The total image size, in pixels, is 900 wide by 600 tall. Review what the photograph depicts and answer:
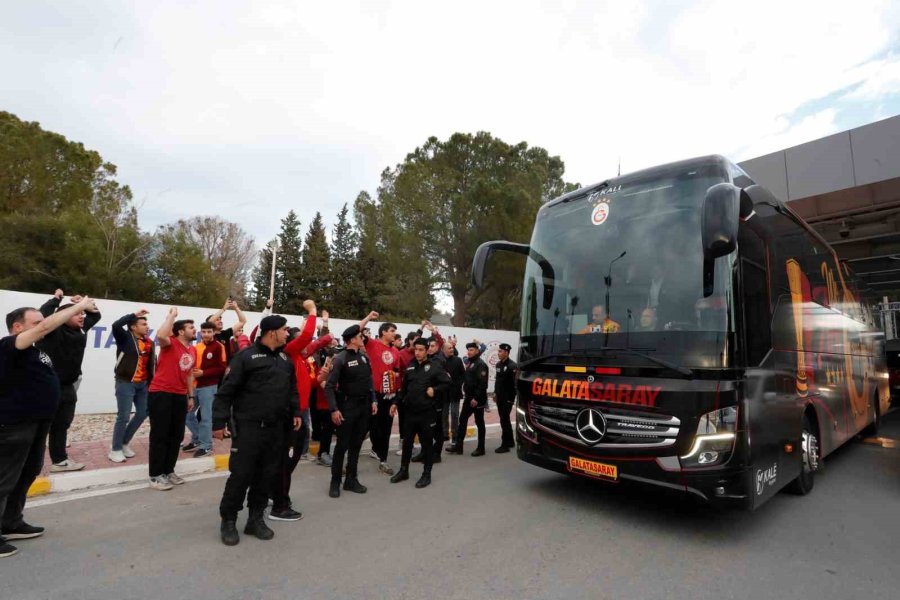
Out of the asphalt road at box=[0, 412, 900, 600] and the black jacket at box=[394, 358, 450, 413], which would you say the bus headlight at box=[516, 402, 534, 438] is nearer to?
the asphalt road at box=[0, 412, 900, 600]

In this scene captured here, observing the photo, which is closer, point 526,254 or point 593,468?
point 593,468

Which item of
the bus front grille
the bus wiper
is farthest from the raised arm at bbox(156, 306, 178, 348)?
the bus wiper

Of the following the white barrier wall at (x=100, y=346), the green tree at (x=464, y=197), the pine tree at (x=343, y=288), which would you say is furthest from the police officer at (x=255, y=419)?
the pine tree at (x=343, y=288)

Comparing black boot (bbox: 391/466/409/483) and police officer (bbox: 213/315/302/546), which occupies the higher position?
police officer (bbox: 213/315/302/546)

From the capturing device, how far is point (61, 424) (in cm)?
526

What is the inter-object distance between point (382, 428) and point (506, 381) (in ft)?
7.70

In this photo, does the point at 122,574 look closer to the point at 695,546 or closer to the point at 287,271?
the point at 695,546

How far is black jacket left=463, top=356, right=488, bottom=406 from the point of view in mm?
7723

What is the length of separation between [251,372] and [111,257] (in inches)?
968

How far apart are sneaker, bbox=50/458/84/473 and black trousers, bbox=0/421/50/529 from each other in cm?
165

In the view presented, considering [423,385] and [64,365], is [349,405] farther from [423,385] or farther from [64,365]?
[64,365]

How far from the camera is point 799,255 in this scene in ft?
18.1

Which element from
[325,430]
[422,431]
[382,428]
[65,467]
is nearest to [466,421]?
[382,428]

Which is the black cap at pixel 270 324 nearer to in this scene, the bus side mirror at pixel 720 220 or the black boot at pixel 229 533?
the black boot at pixel 229 533
